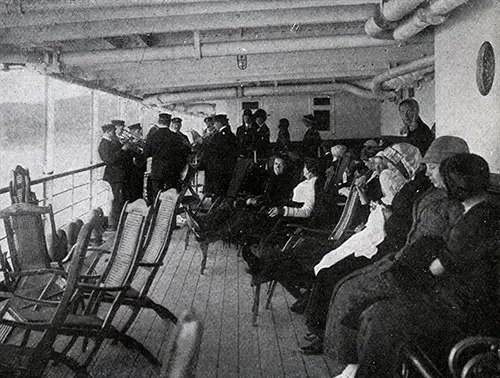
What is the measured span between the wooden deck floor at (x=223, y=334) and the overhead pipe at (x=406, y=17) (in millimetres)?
2195

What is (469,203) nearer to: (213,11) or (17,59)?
(213,11)

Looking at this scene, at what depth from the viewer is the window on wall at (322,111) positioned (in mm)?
14766

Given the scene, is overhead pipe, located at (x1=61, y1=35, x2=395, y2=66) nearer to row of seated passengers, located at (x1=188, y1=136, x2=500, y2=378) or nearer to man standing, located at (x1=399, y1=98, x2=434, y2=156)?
man standing, located at (x1=399, y1=98, x2=434, y2=156)

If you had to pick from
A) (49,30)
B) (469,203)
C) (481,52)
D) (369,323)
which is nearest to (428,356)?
(369,323)

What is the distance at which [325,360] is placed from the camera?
10.7 feet

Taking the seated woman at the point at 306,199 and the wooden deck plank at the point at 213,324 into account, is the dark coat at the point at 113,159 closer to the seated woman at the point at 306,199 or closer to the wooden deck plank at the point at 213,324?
the wooden deck plank at the point at 213,324

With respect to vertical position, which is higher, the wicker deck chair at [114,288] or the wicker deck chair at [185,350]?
the wicker deck chair at [185,350]

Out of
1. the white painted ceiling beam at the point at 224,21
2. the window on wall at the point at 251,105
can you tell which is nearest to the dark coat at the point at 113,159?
the white painted ceiling beam at the point at 224,21

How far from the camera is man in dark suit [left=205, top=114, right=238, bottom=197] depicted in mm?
→ 7619

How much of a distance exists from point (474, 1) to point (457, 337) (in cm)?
288

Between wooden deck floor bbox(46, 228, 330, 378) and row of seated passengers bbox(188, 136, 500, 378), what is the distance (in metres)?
0.20

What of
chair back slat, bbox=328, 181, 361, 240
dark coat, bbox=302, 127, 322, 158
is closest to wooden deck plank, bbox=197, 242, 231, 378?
chair back slat, bbox=328, 181, 361, 240

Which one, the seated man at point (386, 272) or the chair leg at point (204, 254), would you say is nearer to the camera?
the seated man at point (386, 272)

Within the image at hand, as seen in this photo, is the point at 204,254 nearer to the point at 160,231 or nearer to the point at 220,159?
the point at 160,231
